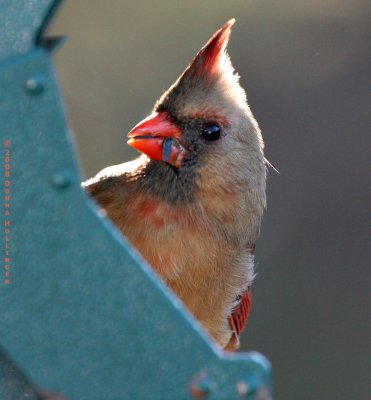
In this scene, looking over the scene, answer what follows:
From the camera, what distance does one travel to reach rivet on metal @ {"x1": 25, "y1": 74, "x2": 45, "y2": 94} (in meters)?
1.40

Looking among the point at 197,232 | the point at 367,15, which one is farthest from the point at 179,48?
the point at 197,232

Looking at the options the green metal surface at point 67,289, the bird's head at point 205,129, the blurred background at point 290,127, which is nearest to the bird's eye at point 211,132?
the bird's head at point 205,129

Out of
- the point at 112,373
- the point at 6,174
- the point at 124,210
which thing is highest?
the point at 6,174

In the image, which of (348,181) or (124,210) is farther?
(348,181)

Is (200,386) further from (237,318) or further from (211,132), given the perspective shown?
(237,318)

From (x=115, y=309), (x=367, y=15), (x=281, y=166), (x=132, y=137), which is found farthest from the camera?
(x=367, y=15)

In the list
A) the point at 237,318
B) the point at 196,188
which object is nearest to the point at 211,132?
the point at 196,188

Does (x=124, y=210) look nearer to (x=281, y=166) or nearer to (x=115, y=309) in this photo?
(x=115, y=309)

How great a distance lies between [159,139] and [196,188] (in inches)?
5.5

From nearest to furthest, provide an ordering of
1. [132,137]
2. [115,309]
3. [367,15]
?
[115,309]
[132,137]
[367,15]

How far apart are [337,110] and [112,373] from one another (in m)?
3.85

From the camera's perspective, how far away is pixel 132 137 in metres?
2.23

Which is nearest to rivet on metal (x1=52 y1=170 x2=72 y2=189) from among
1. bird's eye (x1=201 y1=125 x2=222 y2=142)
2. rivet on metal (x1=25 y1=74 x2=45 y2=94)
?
rivet on metal (x1=25 y1=74 x2=45 y2=94)

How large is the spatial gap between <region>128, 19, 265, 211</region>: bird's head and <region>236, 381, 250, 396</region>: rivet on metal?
89 cm
